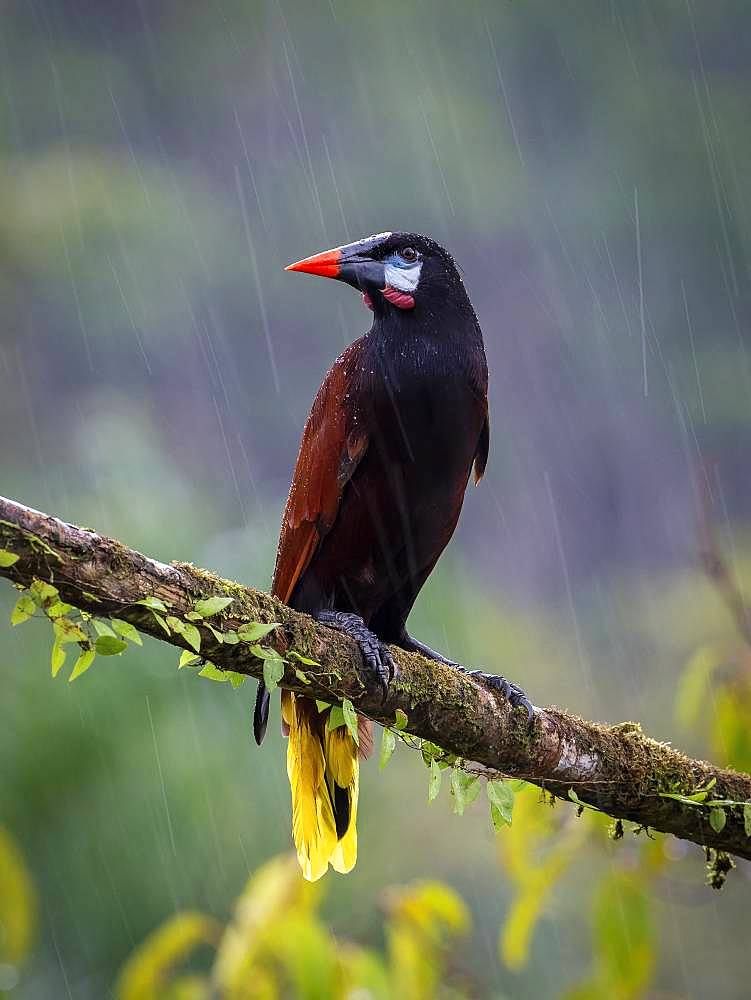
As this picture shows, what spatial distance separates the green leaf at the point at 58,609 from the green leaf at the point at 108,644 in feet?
0.19

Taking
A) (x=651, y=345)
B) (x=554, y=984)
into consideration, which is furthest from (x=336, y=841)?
(x=651, y=345)

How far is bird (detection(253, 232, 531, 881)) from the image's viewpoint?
2.66m

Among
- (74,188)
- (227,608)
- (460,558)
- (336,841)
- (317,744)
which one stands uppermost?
(74,188)

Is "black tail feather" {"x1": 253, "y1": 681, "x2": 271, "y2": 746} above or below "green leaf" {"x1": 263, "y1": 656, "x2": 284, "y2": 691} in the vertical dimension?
below

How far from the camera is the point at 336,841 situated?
2.83 meters

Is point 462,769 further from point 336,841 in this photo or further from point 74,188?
point 74,188

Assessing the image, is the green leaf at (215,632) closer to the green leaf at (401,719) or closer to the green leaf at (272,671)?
the green leaf at (272,671)

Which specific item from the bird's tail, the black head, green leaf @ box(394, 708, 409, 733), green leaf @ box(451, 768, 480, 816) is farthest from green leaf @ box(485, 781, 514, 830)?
the black head

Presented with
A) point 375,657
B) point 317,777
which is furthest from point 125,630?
point 317,777

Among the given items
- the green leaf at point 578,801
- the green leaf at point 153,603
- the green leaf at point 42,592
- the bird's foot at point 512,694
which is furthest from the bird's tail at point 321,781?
the green leaf at point 42,592

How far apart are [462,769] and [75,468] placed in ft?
19.7

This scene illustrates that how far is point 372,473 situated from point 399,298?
383mm

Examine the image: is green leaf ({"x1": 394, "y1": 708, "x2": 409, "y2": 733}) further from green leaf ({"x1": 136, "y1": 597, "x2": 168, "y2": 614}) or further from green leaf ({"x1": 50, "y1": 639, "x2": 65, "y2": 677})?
green leaf ({"x1": 50, "y1": 639, "x2": 65, "y2": 677})

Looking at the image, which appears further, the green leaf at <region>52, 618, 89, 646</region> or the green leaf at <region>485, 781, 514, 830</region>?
the green leaf at <region>485, 781, 514, 830</region>
